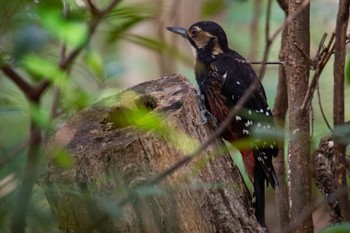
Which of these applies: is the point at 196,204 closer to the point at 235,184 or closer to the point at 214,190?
the point at 214,190

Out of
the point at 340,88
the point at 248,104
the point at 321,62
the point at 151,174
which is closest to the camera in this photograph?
the point at 340,88

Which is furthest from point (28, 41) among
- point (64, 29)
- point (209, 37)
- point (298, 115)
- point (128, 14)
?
point (209, 37)

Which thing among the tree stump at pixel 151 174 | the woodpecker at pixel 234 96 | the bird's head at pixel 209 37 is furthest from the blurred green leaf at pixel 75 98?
the bird's head at pixel 209 37

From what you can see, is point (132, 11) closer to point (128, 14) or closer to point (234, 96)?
point (128, 14)

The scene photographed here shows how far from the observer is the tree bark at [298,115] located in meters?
2.93

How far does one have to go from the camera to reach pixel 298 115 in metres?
2.93

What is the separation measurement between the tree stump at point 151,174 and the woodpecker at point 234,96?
0.46m

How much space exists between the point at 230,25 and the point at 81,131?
9.91ft

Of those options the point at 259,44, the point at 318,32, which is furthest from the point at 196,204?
the point at 318,32

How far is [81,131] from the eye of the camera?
2.76 meters

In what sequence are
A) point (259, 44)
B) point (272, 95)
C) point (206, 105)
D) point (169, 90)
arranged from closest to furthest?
point (169, 90)
point (206, 105)
point (272, 95)
point (259, 44)

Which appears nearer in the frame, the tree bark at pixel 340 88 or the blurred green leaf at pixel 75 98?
the blurred green leaf at pixel 75 98

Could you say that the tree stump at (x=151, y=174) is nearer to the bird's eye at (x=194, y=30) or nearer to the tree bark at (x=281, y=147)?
the tree bark at (x=281, y=147)

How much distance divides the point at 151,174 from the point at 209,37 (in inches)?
64.7
